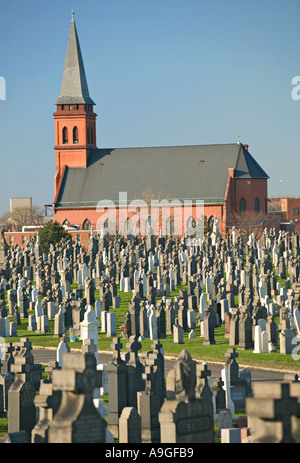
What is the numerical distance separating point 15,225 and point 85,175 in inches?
1062

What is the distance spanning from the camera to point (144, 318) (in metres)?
30.5

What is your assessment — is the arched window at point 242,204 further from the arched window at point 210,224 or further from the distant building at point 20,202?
the distant building at point 20,202

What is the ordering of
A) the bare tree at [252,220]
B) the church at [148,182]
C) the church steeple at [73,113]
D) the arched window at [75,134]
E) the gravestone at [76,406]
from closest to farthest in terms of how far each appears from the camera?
the gravestone at [76,406], the bare tree at [252,220], the church at [148,182], the church steeple at [73,113], the arched window at [75,134]

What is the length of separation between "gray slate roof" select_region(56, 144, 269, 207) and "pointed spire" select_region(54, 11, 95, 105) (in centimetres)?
710

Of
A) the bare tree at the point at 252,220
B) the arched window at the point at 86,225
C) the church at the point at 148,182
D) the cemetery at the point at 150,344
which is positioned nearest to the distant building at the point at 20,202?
the church at the point at 148,182

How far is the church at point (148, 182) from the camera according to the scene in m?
84.5

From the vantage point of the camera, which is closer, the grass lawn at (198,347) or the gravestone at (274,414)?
the gravestone at (274,414)

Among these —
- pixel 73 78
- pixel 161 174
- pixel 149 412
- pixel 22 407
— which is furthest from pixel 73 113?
pixel 149 412

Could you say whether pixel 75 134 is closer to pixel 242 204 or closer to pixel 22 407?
pixel 242 204

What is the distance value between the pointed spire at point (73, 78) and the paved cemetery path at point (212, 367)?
6813 centimetres

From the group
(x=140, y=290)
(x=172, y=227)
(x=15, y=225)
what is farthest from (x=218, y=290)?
(x=15, y=225)

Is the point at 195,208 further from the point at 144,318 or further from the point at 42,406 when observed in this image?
the point at 42,406

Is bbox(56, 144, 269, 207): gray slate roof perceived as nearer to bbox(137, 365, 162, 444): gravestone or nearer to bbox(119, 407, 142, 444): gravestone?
bbox(137, 365, 162, 444): gravestone

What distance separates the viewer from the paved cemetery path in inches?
910
